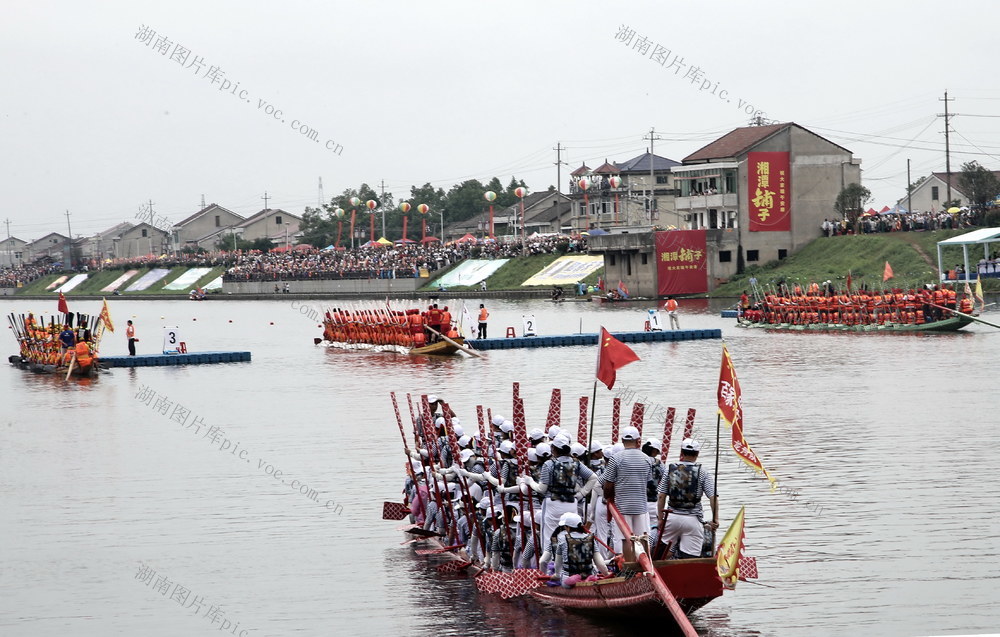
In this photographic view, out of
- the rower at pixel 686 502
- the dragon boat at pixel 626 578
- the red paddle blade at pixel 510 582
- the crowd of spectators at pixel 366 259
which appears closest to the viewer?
the dragon boat at pixel 626 578

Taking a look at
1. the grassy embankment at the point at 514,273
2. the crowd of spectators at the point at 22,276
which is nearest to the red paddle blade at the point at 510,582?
the grassy embankment at the point at 514,273

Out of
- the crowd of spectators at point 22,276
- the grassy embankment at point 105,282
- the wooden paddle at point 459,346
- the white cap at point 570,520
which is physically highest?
the crowd of spectators at point 22,276

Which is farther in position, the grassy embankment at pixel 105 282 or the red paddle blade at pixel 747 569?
the grassy embankment at pixel 105 282

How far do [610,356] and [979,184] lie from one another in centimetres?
7598

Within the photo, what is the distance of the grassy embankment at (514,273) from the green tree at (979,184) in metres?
35.2

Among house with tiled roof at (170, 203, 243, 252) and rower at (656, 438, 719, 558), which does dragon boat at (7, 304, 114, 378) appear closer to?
rower at (656, 438, 719, 558)

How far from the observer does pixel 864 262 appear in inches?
3189

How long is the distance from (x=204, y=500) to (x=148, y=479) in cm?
295

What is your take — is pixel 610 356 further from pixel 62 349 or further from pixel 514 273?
pixel 514 273

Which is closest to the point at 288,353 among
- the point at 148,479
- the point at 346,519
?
the point at 148,479

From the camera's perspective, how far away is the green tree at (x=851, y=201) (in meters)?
89.5

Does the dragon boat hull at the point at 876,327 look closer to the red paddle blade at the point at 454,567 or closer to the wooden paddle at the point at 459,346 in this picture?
the wooden paddle at the point at 459,346

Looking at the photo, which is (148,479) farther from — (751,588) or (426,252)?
(426,252)

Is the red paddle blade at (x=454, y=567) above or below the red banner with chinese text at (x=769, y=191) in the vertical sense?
below
